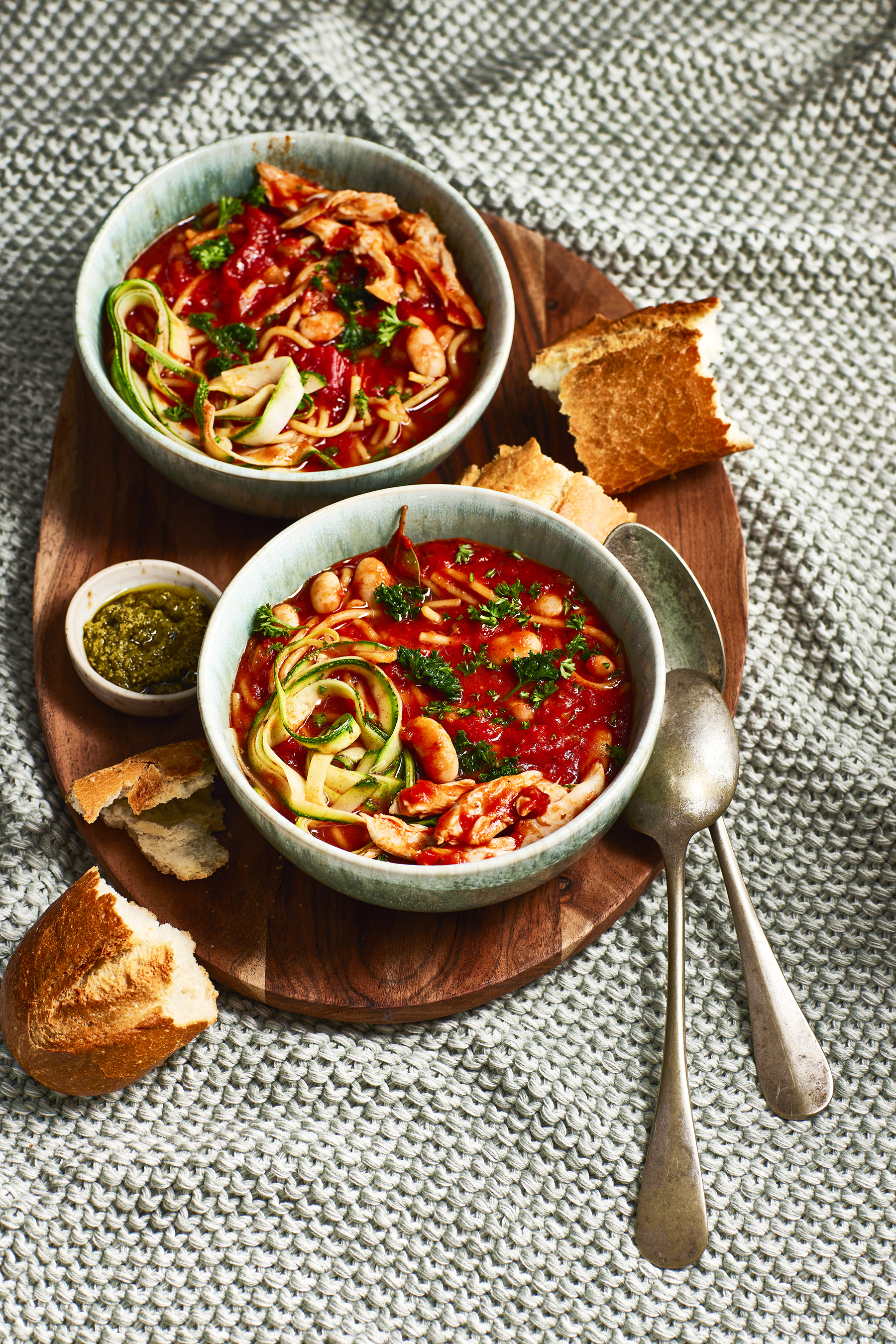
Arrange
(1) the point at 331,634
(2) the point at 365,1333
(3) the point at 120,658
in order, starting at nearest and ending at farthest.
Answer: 1. (2) the point at 365,1333
2. (1) the point at 331,634
3. (3) the point at 120,658

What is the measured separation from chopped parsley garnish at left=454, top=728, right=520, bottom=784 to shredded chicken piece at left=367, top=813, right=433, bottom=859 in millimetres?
242

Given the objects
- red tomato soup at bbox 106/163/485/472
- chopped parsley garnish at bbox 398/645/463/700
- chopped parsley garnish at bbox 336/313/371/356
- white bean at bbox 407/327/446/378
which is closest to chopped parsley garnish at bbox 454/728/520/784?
chopped parsley garnish at bbox 398/645/463/700

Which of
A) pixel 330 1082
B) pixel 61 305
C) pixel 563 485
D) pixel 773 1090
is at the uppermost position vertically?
pixel 563 485

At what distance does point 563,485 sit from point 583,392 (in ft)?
1.58

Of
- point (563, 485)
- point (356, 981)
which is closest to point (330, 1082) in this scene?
point (356, 981)

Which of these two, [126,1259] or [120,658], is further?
[120,658]

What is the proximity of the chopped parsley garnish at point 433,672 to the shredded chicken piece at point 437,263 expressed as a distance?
164 centimetres

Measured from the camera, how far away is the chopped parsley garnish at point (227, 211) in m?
4.96

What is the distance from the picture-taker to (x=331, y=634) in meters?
3.95

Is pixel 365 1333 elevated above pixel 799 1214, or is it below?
below

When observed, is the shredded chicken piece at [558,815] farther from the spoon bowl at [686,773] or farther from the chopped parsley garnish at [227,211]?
the chopped parsley garnish at [227,211]

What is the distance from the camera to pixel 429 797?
363 cm

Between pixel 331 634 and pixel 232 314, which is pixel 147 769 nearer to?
pixel 331 634

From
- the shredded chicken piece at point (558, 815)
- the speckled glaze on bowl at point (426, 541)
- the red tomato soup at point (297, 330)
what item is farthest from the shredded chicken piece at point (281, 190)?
the shredded chicken piece at point (558, 815)
